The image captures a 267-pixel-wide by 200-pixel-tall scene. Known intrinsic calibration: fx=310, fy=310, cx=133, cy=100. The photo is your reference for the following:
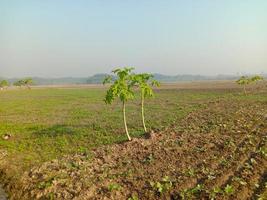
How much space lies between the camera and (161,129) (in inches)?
992

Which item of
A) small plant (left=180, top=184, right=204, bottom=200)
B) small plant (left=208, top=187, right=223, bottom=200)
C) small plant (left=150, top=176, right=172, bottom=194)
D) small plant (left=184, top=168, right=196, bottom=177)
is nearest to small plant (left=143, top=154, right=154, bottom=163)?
small plant (left=184, top=168, right=196, bottom=177)

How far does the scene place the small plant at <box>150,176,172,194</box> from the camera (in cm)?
1299

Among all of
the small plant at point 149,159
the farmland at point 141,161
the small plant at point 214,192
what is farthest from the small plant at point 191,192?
the small plant at point 149,159

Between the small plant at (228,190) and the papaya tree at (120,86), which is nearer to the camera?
the small plant at (228,190)

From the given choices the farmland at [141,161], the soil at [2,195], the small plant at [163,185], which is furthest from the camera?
the soil at [2,195]

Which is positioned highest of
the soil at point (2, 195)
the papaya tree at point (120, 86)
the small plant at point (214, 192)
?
the papaya tree at point (120, 86)

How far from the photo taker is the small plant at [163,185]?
1299cm

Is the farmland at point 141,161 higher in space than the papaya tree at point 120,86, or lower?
lower

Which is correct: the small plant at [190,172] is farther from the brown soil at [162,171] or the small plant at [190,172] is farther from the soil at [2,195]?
the soil at [2,195]

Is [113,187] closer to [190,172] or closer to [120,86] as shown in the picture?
[190,172]

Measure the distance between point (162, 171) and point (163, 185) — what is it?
67.1 inches

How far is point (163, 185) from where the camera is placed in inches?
529

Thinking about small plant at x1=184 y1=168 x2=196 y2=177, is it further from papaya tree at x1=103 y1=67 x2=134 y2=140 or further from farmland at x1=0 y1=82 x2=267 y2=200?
papaya tree at x1=103 y1=67 x2=134 y2=140

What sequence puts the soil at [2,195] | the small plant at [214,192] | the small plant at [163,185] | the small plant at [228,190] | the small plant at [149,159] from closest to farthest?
the small plant at [214,192] → the small plant at [228,190] → the small plant at [163,185] → the soil at [2,195] → the small plant at [149,159]
